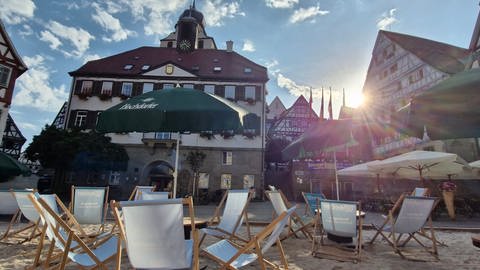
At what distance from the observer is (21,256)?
3512 millimetres

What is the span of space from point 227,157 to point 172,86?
703 centimetres

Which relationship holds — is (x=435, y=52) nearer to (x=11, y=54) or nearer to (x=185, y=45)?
(x=185, y=45)

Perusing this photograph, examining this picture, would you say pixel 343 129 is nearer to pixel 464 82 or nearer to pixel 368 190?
pixel 464 82

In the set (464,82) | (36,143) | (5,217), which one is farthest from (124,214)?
(36,143)

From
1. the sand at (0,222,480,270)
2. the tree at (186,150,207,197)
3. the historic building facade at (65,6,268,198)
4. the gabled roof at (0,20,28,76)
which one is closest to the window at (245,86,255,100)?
the historic building facade at (65,6,268,198)

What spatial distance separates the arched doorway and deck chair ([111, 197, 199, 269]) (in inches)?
725

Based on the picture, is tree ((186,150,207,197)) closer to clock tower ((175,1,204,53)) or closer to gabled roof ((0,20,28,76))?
gabled roof ((0,20,28,76))

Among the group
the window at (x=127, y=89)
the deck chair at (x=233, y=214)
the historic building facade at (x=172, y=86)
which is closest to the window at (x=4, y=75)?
the historic building facade at (x=172, y=86)

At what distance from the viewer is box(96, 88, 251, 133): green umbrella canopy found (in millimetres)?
3260

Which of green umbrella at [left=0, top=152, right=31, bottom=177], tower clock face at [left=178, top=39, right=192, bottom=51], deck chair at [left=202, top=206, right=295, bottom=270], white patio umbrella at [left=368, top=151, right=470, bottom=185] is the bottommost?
deck chair at [left=202, top=206, right=295, bottom=270]

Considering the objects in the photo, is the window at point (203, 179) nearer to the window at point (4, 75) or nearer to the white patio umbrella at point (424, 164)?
the white patio umbrella at point (424, 164)

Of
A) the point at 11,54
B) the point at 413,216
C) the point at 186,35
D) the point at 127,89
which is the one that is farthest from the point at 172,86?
the point at 413,216

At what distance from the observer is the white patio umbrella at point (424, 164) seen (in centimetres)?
759

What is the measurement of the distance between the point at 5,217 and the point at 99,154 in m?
9.26
